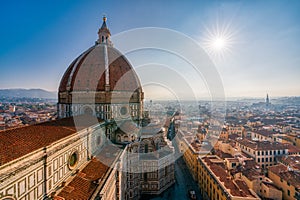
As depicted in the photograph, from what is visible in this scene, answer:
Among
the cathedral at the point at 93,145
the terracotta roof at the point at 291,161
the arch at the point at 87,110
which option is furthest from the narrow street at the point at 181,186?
the terracotta roof at the point at 291,161

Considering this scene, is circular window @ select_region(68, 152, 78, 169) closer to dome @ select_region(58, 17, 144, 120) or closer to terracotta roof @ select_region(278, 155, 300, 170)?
dome @ select_region(58, 17, 144, 120)

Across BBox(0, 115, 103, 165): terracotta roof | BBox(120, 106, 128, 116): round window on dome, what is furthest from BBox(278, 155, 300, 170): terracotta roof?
BBox(0, 115, 103, 165): terracotta roof

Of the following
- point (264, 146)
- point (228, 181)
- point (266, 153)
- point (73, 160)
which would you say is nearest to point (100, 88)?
point (73, 160)

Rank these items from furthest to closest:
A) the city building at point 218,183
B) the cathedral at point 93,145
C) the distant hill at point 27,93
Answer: the distant hill at point 27,93 → the city building at point 218,183 → the cathedral at point 93,145

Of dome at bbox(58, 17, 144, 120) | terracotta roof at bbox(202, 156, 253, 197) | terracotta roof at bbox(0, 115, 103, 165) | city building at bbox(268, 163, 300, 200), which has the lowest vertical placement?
city building at bbox(268, 163, 300, 200)

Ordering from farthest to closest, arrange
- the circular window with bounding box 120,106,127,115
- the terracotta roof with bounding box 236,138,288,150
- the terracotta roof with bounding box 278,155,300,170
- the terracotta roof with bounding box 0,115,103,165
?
the terracotta roof with bounding box 236,138,288,150 < the terracotta roof with bounding box 278,155,300,170 < the circular window with bounding box 120,106,127,115 < the terracotta roof with bounding box 0,115,103,165

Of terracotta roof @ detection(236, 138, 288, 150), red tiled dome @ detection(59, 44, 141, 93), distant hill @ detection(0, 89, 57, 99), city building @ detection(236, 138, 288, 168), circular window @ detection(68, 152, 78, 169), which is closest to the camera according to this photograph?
circular window @ detection(68, 152, 78, 169)

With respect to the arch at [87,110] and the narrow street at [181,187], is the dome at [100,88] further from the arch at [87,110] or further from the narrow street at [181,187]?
the narrow street at [181,187]

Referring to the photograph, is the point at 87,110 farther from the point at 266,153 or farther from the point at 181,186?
the point at 266,153

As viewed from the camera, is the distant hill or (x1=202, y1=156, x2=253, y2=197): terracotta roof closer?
(x1=202, y1=156, x2=253, y2=197): terracotta roof
